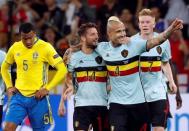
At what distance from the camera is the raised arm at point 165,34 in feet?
39.7

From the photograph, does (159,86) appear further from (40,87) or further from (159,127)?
(40,87)

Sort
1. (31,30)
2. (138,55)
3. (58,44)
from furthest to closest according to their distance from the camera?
(58,44), (31,30), (138,55)

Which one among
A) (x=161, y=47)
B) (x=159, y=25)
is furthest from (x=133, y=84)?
(x=159, y=25)

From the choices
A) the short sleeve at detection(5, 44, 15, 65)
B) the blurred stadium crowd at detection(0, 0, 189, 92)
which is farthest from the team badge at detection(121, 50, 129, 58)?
the blurred stadium crowd at detection(0, 0, 189, 92)

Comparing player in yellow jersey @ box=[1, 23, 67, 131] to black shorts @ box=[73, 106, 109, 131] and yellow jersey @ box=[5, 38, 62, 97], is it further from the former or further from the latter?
black shorts @ box=[73, 106, 109, 131]

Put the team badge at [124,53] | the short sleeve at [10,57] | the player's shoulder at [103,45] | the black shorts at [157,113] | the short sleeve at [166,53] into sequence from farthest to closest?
the short sleeve at [10,57], the short sleeve at [166,53], the black shorts at [157,113], the player's shoulder at [103,45], the team badge at [124,53]

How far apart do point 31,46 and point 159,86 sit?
2076 mm

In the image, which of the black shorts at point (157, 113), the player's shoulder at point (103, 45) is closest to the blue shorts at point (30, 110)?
the player's shoulder at point (103, 45)

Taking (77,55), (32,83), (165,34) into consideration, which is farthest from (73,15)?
(165,34)

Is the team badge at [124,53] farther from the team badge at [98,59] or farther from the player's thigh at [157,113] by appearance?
the player's thigh at [157,113]

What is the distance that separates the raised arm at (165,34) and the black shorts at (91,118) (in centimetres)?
137

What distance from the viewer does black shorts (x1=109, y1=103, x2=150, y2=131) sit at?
44.1ft

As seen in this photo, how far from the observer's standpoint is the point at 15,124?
47.5 ft

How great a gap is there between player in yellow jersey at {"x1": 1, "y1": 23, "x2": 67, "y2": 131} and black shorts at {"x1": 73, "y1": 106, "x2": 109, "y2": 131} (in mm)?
822
